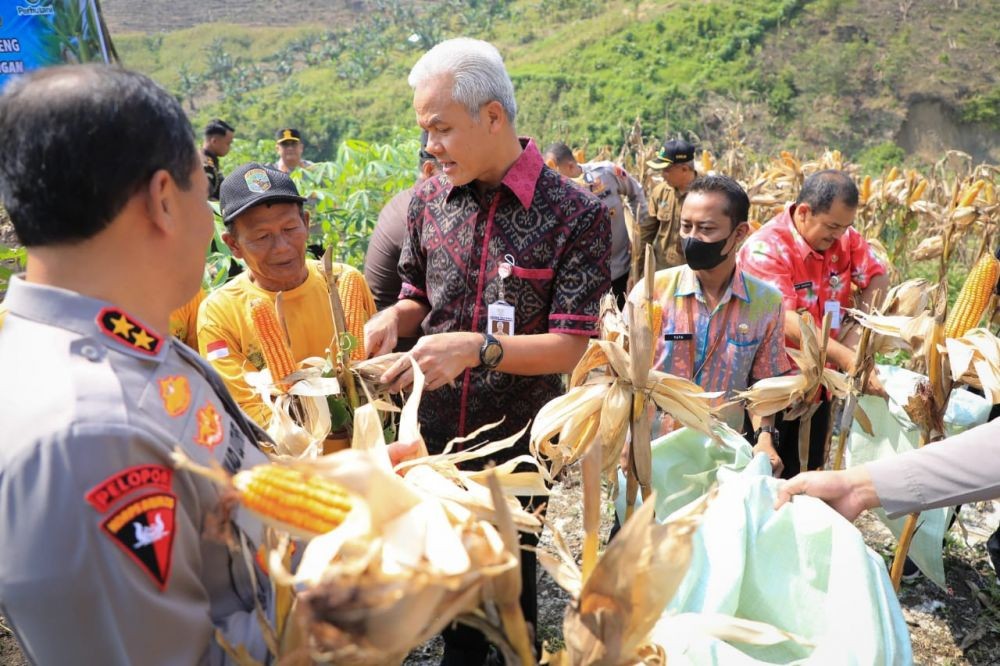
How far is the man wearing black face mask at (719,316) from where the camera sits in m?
2.92

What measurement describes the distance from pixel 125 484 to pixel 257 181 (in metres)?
1.53

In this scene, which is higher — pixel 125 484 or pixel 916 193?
pixel 125 484

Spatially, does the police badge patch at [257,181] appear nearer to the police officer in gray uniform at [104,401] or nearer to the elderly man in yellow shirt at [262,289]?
the elderly man in yellow shirt at [262,289]

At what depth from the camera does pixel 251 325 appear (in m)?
2.30

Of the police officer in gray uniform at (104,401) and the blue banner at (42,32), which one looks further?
the blue banner at (42,32)

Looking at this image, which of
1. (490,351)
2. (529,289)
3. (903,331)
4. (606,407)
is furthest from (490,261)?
(903,331)

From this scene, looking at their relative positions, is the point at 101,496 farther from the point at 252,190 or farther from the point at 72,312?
the point at 252,190

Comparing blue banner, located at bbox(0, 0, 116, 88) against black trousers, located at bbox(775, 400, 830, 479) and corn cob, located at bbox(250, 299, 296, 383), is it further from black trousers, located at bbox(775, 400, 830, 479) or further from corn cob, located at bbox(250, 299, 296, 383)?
black trousers, located at bbox(775, 400, 830, 479)

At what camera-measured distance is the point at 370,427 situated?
64.2 inches

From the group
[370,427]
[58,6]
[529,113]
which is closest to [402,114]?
[529,113]

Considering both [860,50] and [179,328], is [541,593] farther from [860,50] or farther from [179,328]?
[860,50]

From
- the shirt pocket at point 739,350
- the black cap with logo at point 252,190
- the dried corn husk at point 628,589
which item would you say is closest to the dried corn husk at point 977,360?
the shirt pocket at point 739,350

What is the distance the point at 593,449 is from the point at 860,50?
28728 millimetres

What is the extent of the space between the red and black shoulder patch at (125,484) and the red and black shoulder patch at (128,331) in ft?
0.65
